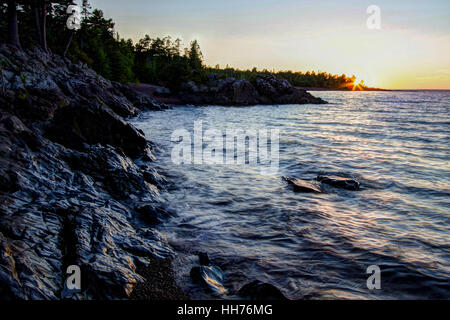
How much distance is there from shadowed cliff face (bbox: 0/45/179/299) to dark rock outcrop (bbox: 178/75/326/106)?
60.7 metres

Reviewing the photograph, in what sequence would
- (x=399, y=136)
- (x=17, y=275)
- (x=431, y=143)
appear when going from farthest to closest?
(x=399, y=136)
(x=431, y=143)
(x=17, y=275)

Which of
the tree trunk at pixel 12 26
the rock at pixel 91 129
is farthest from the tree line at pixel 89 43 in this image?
the rock at pixel 91 129

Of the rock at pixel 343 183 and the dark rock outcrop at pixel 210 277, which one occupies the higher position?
the rock at pixel 343 183

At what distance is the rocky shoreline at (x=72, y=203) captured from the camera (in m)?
4.68

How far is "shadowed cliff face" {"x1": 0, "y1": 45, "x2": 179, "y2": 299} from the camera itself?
183 inches

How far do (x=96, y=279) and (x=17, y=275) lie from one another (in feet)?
3.75

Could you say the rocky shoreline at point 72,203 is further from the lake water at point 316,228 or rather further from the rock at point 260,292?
the rock at point 260,292

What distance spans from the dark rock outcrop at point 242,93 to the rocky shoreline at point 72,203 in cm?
6040

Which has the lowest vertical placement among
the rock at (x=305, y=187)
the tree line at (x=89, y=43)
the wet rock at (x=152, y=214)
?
the wet rock at (x=152, y=214)

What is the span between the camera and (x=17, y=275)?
4047 mm

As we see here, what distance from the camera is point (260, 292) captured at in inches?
197
